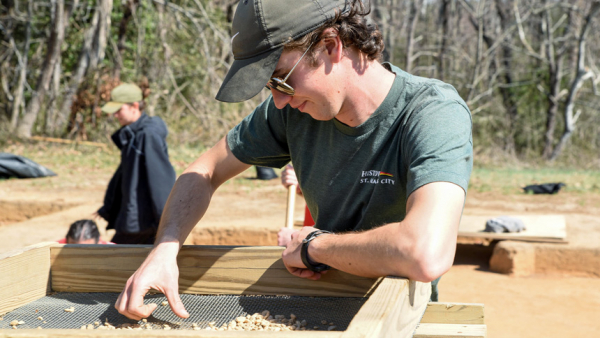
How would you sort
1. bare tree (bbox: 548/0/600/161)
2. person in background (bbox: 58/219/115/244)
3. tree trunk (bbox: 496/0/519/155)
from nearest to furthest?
person in background (bbox: 58/219/115/244)
bare tree (bbox: 548/0/600/161)
tree trunk (bbox: 496/0/519/155)

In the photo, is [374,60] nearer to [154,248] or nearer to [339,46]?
[339,46]

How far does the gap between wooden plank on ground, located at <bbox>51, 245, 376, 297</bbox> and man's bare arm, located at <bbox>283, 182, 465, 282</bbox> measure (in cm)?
21

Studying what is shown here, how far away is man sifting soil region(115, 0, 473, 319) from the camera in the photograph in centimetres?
139

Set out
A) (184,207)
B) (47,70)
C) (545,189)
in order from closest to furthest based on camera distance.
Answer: (184,207)
(545,189)
(47,70)

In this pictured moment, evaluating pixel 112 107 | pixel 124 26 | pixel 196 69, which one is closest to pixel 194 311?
pixel 112 107

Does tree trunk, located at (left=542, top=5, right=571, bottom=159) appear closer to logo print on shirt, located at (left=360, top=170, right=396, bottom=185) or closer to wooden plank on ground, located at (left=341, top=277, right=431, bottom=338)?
logo print on shirt, located at (left=360, top=170, right=396, bottom=185)

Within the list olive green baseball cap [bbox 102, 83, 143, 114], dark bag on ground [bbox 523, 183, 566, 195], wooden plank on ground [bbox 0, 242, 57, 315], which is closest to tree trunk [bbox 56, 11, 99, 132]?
olive green baseball cap [bbox 102, 83, 143, 114]

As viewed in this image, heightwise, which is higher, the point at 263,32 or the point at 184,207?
the point at 263,32

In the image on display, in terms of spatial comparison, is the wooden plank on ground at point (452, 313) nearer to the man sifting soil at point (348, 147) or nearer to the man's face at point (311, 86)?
the man sifting soil at point (348, 147)

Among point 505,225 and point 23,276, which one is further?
point 505,225

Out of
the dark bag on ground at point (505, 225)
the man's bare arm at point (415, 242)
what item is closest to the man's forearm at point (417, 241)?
the man's bare arm at point (415, 242)

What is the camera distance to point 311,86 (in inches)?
64.3

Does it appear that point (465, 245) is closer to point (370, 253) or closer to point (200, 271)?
point (200, 271)

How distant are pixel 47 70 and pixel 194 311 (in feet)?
44.5
